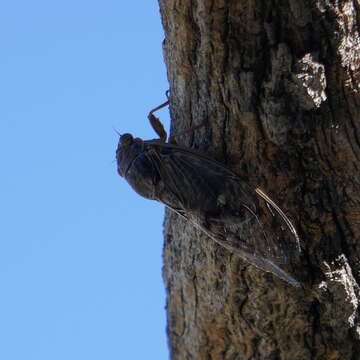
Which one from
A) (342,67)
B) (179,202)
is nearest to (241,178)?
(179,202)

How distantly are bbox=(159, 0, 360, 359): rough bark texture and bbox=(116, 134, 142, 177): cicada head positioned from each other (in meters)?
0.45

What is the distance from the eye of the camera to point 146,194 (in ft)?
9.05

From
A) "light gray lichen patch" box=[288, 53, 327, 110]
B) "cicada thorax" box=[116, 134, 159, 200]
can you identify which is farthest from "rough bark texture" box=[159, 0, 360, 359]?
"cicada thorax" box=[116, 134, 159, 200]

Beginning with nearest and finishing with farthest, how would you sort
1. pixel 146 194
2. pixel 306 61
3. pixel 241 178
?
pixel 306 61 < pixel 241 178 < pixel 146 194

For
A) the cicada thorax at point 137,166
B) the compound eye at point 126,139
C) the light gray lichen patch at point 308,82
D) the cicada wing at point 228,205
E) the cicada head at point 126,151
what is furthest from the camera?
the compound eye at point 126,139

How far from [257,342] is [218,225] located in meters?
0.45

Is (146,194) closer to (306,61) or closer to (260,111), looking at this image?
(260,111)

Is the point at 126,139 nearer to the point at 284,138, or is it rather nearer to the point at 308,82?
the point at 284,138

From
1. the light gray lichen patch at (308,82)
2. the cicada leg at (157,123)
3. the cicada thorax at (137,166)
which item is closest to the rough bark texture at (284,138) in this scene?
the light gray lichen patch at (308,82)

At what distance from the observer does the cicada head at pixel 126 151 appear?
2.91 metres

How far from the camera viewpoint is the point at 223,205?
2.43 m

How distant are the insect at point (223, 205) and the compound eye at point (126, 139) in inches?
11.9

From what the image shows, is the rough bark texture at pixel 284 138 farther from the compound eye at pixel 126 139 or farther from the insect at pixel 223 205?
the compound eye at pixel 126 139

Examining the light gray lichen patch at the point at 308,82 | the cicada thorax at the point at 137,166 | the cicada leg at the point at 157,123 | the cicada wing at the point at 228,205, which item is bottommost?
the cicada wing at the point at 228,205
